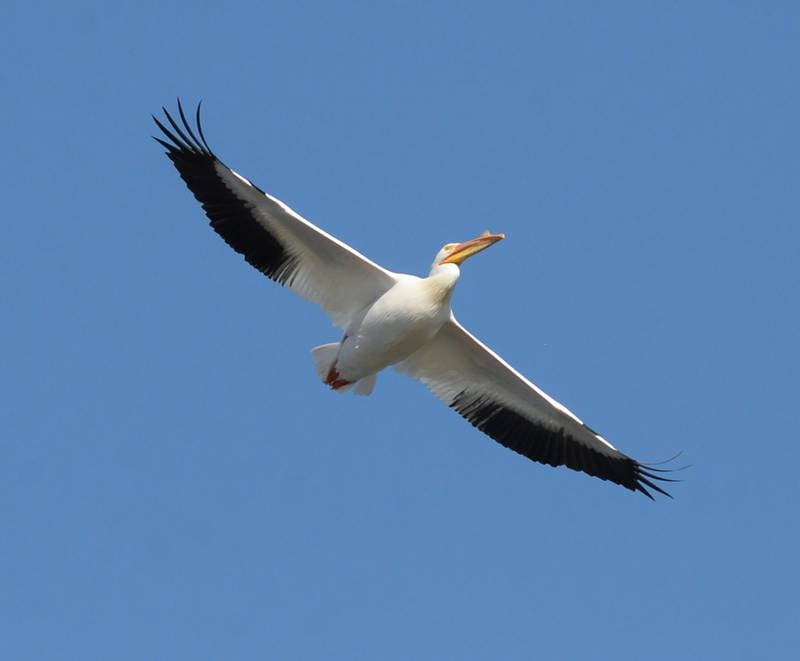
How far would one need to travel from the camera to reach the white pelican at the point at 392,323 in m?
16.1

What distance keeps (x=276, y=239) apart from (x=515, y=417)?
2.99m

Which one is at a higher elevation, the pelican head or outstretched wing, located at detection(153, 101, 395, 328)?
the pelican head

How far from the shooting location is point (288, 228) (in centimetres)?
1634

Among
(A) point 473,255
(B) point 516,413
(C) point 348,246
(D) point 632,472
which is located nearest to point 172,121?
(C) point 348,246

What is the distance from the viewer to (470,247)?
54.6 ft

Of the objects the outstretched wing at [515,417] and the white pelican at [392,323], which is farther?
the outstretched wing at [515,417]

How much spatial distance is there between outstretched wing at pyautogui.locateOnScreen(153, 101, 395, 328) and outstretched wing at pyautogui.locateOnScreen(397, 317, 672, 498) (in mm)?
1043

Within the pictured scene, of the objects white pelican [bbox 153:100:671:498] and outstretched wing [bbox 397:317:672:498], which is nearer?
white pelican [bbox 153:100:671:498]

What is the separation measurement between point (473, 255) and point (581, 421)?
1.97 meters

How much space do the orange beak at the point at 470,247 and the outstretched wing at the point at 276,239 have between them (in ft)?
2.13

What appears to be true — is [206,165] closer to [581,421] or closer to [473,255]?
[473,255]

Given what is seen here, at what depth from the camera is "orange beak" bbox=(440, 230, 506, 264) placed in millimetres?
16562

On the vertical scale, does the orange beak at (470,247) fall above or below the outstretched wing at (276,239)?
above

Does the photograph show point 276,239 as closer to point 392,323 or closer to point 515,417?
point 392,323
